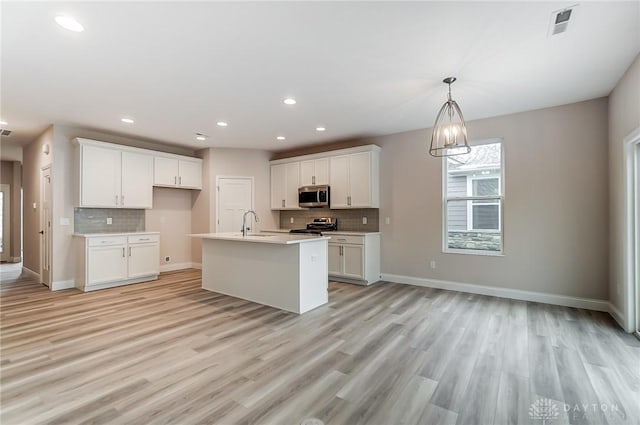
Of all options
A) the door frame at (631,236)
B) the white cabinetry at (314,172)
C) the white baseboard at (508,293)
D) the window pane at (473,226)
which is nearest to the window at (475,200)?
the window pane at (473,226)

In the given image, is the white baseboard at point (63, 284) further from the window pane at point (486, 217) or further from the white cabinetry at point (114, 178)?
the window pane at point (486, 217)

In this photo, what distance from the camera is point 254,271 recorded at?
4.21m

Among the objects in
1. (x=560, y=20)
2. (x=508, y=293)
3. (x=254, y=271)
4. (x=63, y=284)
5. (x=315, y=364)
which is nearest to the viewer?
(x=560, y=20)

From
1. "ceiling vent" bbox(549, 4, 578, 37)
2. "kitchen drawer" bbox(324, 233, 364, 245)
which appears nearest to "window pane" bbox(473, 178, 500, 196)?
"kitchen drawer" bbox(324, 233, 364, 245)

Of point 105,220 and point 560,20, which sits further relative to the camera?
point 105,220

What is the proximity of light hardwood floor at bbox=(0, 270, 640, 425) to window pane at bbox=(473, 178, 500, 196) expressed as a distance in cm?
167

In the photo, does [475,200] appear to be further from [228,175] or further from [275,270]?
[228,175]

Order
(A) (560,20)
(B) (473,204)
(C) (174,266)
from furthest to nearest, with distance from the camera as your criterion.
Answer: (C) (174,266) → (B) (473,204) → (A) (560,20)

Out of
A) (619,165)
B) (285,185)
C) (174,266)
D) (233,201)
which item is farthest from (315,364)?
(174,266)

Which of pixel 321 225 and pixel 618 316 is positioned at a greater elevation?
pixel 321 225

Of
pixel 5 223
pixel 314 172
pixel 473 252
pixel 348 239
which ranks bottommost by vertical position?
pixel 473 252

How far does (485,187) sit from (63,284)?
7030mm

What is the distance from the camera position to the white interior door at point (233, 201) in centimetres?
663

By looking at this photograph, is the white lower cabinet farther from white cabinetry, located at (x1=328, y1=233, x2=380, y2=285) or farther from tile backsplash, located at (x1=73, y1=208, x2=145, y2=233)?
white cabinetry, located at (x1=328, y1=233, x2=380, y2=285)
